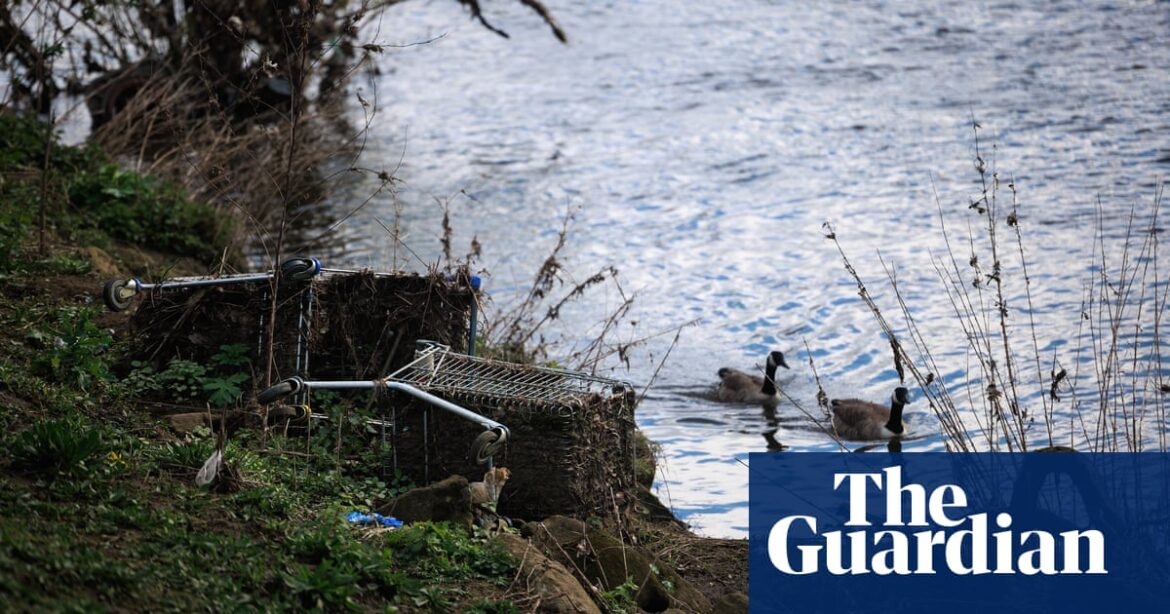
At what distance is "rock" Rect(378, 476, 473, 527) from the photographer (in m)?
6.89

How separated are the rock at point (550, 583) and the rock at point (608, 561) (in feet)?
0.67

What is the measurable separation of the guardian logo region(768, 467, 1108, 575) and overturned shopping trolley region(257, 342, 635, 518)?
1308mm

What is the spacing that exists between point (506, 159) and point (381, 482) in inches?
570

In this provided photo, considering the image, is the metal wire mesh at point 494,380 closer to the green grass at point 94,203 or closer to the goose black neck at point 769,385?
the green grass at point 94,203

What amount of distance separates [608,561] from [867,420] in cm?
574

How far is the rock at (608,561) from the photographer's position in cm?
704

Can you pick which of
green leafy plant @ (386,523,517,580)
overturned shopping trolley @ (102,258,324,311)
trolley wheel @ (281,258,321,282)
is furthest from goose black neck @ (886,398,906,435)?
green leafy plant @ (386,523,517,580)

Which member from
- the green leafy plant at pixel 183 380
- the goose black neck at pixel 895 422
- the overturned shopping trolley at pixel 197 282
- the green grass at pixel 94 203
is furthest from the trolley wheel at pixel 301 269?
the goose black neck at pixel 895 422

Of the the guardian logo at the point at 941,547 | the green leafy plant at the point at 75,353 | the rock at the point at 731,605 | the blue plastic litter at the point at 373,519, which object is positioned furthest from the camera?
the the guardian logo at the point at 941,547

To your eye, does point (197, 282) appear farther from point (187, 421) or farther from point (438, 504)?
point (438, 504)

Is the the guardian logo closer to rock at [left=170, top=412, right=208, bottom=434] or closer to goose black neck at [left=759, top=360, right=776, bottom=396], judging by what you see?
rock at [left=170, top=412, right=208, bottom=434]

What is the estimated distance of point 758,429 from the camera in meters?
12.5

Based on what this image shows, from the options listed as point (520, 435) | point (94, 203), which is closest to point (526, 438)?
point (520, 435)

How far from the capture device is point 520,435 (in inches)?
312
